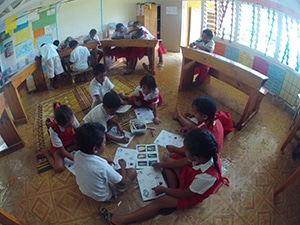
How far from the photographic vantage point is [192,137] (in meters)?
1.80

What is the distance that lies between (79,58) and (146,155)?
2.31 metres

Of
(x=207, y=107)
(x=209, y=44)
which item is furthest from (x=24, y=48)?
(x=207, y=107)

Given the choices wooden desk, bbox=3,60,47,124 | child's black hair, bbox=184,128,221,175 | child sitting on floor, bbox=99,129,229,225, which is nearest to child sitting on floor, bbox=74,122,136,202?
child sitting on floor, bbox=99,129,229,225

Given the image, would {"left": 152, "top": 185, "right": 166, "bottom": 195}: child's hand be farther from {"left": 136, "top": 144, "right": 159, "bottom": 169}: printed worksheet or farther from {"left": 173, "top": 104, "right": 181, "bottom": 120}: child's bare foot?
{"left": 173, "top": 104, "right": 181, "bottom": 120}: child's bare foot

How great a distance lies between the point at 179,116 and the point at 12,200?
2.02 m

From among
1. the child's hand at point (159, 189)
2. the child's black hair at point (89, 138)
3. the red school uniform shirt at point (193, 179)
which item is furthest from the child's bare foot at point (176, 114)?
Result: the child's black hair at point (89, 138)

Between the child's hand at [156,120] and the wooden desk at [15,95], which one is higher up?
the wooden desk at [15,95]

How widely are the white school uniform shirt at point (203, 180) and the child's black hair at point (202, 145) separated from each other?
65 mm

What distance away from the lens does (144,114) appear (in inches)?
127

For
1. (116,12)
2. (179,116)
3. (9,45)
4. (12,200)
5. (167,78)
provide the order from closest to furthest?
(12,200) → (179,116) → (9,45) → (167,78) → (116,12)

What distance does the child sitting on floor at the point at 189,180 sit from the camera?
5.86ft

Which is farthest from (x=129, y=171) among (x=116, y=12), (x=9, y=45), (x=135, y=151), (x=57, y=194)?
(x=116, y=12)

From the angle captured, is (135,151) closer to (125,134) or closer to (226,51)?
(125,134)

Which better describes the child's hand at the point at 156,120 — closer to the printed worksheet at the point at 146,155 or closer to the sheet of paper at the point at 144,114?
the sheet of paper at the point at 144,114
